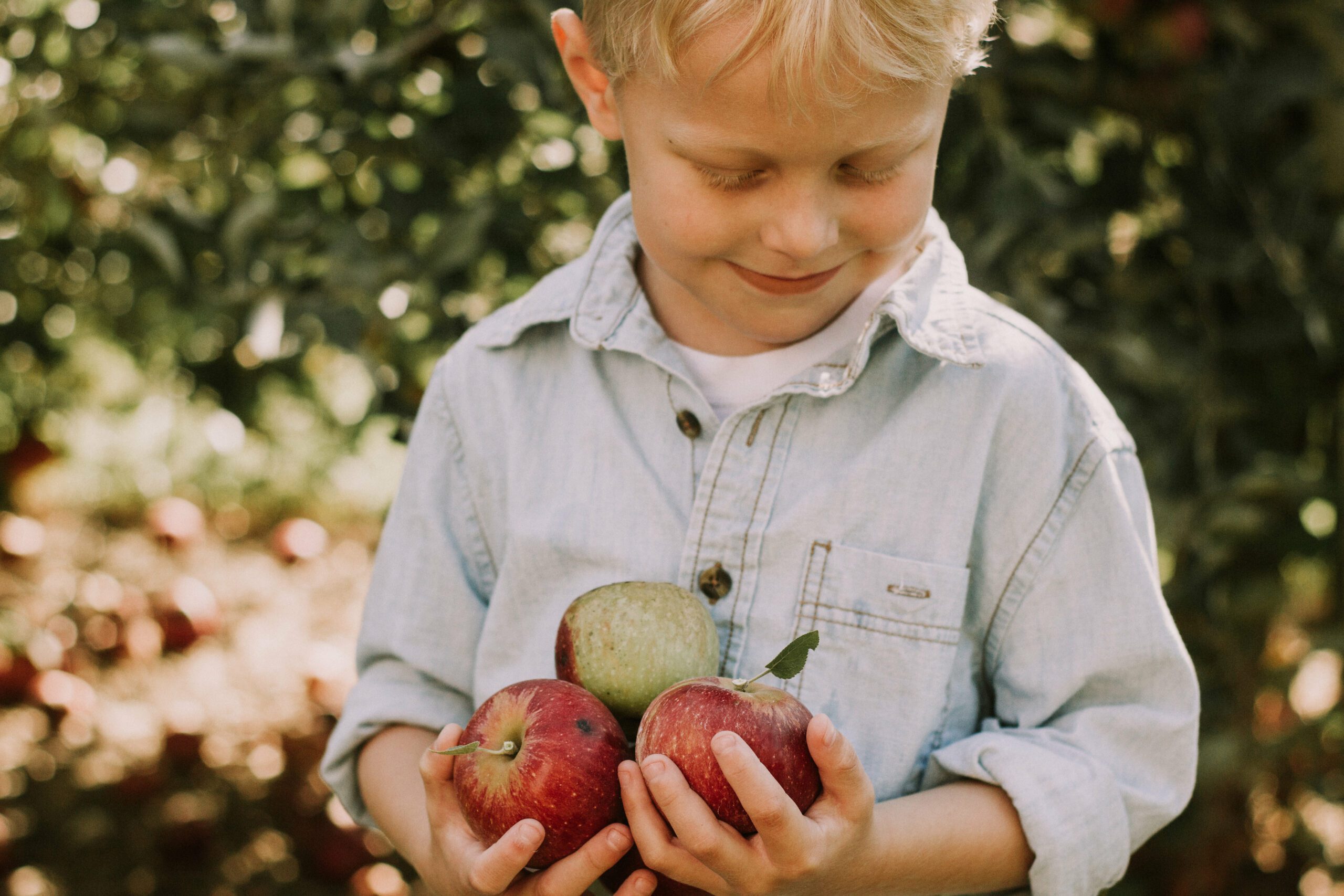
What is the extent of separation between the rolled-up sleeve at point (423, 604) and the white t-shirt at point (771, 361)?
27 cm

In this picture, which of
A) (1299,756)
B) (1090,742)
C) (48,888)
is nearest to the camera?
(1090,742)

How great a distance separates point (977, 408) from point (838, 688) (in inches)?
11.0

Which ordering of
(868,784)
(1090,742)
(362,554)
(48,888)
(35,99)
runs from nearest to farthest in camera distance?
(868,784), (1090,742), (35,99), (48,888), (362,554)

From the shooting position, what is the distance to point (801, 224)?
3.00 feet

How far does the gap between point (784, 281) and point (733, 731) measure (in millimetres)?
381

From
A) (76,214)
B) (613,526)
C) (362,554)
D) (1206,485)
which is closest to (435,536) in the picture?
(613,526)

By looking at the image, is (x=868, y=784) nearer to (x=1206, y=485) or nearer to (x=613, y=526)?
(x=613, y=526)

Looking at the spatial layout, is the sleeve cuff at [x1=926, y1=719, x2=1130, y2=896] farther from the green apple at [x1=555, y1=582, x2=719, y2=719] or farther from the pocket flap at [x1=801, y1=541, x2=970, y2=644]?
the green apple at [x1=555, y1=582, x2=719, y2=719]

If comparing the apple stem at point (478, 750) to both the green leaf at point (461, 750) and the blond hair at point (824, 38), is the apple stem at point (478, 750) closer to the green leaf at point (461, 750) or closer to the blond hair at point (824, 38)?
the green leaf at point (461, 750)

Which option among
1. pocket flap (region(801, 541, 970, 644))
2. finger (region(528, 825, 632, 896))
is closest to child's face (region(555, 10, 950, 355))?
pocket flap (region(801, 541, 970, 644))

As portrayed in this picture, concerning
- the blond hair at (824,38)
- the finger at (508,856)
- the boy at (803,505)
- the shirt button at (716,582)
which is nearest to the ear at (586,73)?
the boy at (803,505)

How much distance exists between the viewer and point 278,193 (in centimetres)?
162

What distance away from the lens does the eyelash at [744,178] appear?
938mm

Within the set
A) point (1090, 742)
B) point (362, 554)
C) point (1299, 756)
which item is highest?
point (1090, 742)
